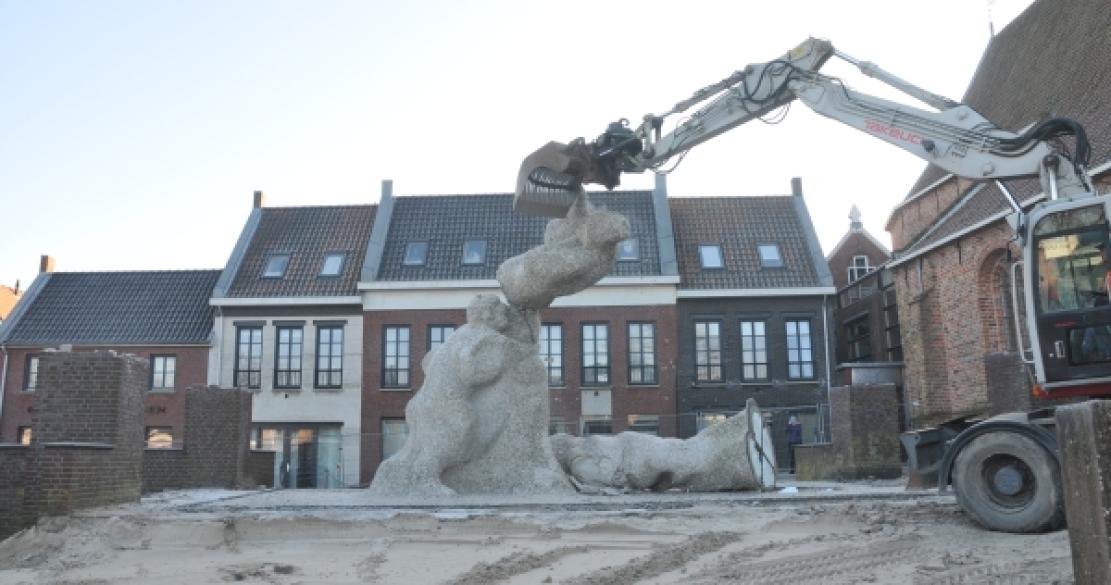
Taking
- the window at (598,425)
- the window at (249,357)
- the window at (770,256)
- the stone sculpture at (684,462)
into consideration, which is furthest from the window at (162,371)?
the stone sculpture at (684,462)

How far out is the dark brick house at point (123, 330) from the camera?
1185 inches

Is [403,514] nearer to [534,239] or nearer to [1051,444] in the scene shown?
[1051,444]

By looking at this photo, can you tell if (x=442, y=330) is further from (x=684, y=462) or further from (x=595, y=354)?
(x=684, y=462)

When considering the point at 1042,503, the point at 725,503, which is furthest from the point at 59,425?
the point at 1042,503

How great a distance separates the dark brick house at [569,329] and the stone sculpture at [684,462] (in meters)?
14.7

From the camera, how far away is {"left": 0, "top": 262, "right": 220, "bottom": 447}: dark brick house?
30109 millimetres

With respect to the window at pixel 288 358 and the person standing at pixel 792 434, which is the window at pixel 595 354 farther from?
the window at pixel 288 358

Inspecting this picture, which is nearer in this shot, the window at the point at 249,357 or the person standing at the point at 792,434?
the person standing at the point at 792,434

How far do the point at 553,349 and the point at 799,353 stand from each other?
759cm

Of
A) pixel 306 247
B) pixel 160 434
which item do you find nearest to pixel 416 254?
pixel 306 247

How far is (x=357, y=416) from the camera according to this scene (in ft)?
97.7

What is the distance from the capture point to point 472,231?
32.2 metres

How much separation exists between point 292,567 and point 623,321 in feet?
70.2

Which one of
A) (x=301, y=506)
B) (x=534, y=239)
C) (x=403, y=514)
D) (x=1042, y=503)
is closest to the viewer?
(x=1042, y=503)
